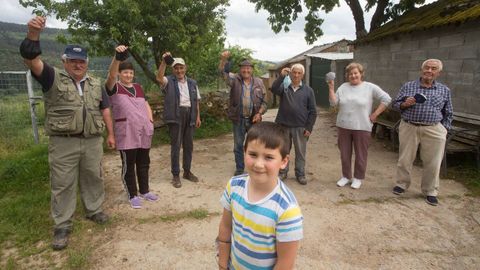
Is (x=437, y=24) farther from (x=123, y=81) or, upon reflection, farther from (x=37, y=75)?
(x=37, y=75)

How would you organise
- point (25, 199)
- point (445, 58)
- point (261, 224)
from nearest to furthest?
point (261, 224) < point (25, 199) < point (445, 58)

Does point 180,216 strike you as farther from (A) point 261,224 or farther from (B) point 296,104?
(A) point 261,224

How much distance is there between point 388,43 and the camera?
8.33 m

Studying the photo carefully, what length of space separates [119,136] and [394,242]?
3.20m

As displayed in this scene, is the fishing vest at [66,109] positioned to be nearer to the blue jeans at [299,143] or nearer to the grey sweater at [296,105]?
the grey sweater at [296,105]

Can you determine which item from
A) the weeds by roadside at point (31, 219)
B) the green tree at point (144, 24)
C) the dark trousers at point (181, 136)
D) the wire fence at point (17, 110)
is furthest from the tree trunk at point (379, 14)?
the wire fence at point (17, 110)

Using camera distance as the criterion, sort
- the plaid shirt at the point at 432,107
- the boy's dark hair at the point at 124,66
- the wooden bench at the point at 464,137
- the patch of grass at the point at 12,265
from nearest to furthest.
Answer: the patch of grass at the point at 12,265
the boy's dark hair at the point at 124,66
the plaid shirt at the point at 432,107
the wooden bench at the point at 464,137

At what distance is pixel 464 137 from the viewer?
559cm

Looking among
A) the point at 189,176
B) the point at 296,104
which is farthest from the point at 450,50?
the point at 189,176

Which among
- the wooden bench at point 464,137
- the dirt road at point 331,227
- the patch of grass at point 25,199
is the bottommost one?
the dirt road at point 331,227

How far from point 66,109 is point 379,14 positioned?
1088 centimetres

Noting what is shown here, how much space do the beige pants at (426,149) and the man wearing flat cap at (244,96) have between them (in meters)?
2.00

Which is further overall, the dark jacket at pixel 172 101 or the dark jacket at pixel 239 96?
the dark jacket at pixel 239 96

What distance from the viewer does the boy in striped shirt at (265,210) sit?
4.64ft
